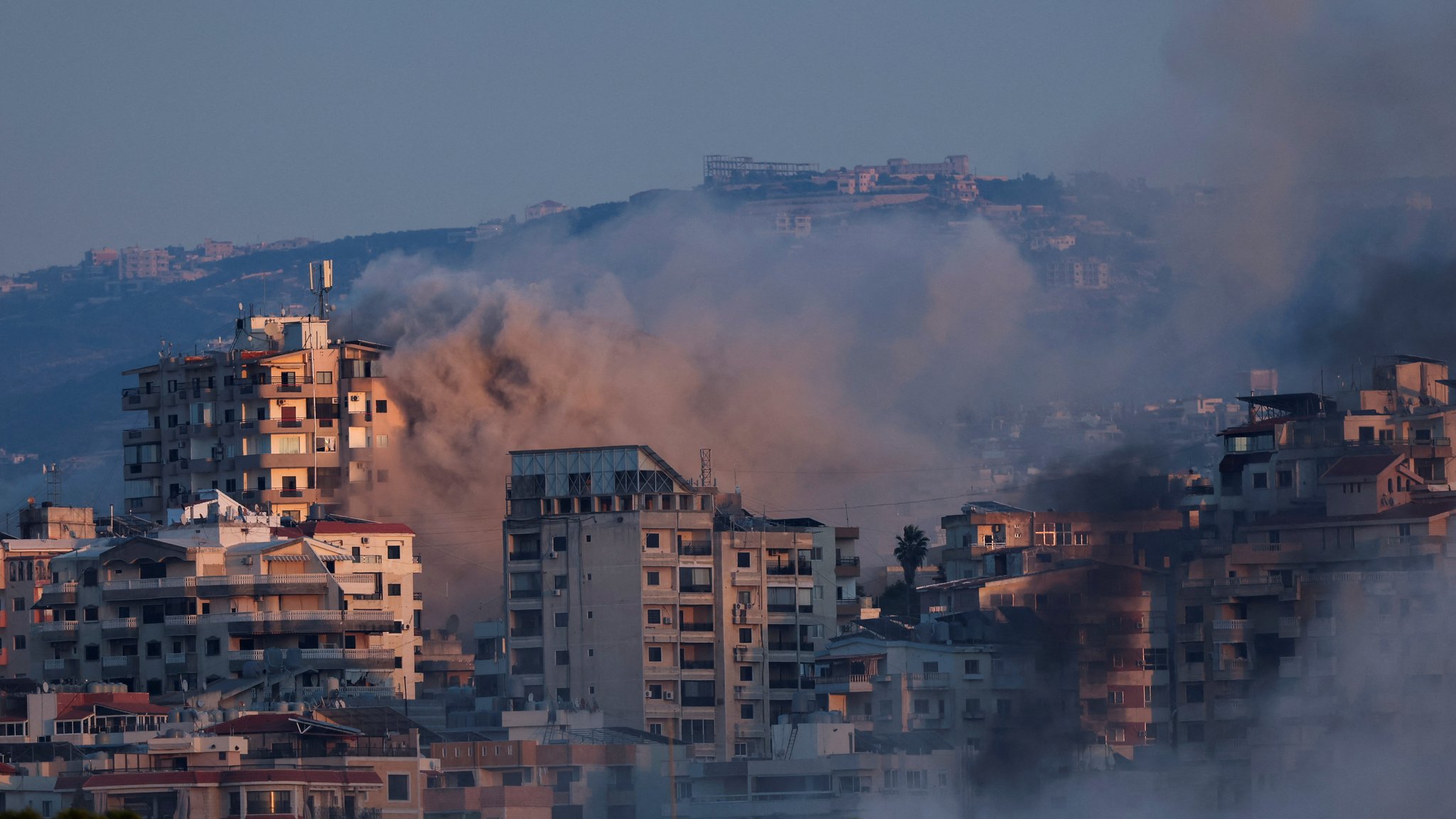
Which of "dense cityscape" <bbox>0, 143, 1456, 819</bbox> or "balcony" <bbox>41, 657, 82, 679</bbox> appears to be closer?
"dense cityscape" <bbox>0, 143, 1456, 819</bbox>

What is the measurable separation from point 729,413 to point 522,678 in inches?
1955

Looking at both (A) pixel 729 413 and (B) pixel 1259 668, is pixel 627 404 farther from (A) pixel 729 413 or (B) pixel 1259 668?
(B) pixel 1259 668

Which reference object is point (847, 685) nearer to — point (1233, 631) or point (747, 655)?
point (747, 655)

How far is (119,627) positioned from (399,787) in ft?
73.7

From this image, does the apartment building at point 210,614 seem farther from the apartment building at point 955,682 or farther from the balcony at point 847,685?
the apartment building at point 955,682

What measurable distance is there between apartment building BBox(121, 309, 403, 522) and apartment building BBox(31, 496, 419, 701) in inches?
916

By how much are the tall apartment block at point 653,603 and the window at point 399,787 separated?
548 inches

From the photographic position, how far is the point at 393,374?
5032 inches

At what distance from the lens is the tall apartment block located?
8881 centimetres

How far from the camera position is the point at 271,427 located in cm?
12238

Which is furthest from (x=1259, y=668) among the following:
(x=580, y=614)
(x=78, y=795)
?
(x=78, y=795)

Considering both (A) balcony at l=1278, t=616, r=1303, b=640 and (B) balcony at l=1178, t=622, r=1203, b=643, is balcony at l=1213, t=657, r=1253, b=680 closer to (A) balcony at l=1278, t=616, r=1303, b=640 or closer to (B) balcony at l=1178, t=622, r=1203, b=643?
(B) balcony at l=1178, t=622, r=1203, b=643

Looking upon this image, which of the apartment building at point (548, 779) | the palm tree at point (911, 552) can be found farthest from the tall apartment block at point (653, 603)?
the palm tree at point (911, 552)

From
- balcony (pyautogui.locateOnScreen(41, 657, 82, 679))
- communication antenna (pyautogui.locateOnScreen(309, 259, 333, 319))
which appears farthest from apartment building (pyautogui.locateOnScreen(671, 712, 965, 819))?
communication antenna (pyautogui.locateOnScreen(309, 259, 333, 319))
